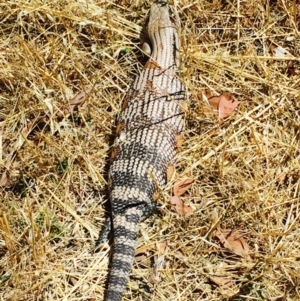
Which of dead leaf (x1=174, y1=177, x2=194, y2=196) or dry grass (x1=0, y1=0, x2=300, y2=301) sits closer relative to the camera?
dry grass (x1=0, y1=0, x2=300, y2=301)

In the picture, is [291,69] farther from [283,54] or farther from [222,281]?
[222,281]

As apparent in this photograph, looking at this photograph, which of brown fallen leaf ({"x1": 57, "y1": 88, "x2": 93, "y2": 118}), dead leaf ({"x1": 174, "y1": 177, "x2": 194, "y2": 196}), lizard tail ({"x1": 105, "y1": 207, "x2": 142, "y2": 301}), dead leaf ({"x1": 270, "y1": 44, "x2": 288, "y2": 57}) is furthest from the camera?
dead leaf ({"x1": 270, "y1": 44, "x2": 288, "y2": 57})

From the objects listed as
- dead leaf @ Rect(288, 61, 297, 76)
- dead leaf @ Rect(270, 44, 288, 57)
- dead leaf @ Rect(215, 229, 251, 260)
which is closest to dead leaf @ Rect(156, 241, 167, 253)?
dead leaf @ Rect(215, 229, 251, 260)

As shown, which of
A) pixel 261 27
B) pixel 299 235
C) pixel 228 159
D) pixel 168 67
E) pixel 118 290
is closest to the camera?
pixel 118 290

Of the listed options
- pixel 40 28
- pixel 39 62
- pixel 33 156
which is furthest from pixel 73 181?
pixel 40 28

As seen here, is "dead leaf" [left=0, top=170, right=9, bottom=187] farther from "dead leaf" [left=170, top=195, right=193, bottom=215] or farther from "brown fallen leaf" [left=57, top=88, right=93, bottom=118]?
"dead leaf" [left=170, top=195, right=193, bottom=215]

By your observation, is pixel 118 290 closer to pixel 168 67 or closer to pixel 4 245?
pixel 4 245

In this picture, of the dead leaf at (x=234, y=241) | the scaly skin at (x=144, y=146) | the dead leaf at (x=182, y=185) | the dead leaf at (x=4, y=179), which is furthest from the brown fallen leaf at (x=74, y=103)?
the dead leaf at (x=234, y=241)
